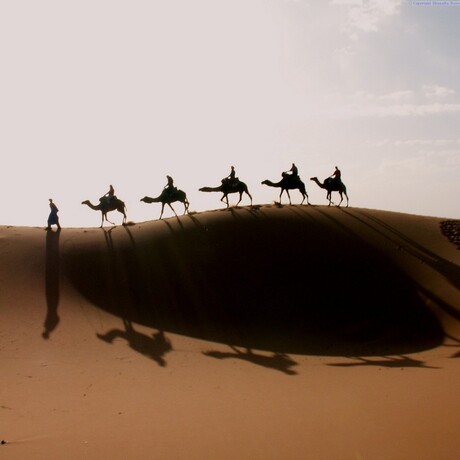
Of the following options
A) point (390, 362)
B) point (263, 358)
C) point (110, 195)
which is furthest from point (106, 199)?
point (390, 362)

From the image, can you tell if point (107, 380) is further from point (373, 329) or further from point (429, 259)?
point (429, 259)

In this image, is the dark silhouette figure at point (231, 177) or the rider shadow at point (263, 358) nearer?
the rider shadow at point (263, 358)

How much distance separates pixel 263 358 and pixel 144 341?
3.53m

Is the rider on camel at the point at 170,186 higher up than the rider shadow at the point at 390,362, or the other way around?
the rider on camel at the point at 170,186

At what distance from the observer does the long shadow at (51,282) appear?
16709 mm

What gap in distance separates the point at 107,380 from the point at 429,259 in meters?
15.6

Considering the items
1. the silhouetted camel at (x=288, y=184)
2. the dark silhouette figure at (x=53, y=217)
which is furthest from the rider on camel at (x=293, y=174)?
the dark silhouette figure at (x=53, y=217)

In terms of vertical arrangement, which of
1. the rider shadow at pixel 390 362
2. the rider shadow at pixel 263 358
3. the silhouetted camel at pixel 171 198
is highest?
the silhouetted camel at pixel 171 198

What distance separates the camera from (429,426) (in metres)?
7.66

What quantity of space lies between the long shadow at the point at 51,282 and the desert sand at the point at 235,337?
8 cm

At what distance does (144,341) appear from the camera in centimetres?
1585

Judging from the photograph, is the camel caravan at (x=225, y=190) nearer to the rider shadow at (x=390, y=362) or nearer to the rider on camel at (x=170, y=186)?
the rider on camel at (x=170, y=186)

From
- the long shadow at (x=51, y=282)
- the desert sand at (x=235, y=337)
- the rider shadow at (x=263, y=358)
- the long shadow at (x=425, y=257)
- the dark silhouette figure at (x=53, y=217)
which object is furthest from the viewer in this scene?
the dark silhouette figure at (x=53, y=217)

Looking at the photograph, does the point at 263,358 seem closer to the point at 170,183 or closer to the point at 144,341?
the point at 144,341
